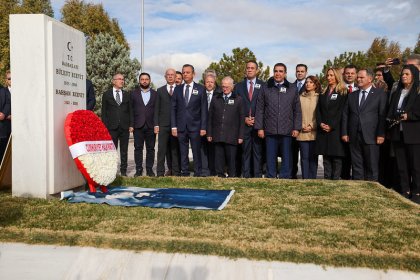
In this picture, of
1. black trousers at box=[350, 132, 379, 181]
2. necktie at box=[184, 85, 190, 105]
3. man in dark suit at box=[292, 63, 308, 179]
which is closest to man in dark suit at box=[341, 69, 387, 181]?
black trousers at box=[350, 132, 379, 181]

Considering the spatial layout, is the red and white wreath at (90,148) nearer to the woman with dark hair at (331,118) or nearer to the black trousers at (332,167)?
the woman with dark hair at (331,118)

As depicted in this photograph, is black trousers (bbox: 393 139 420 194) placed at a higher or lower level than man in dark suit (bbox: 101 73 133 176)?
lower

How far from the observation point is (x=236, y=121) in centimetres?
706

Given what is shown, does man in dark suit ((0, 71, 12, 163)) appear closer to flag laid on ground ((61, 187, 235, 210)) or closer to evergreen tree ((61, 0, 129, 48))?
flag laid on ground ((61, 187, 235, 210))

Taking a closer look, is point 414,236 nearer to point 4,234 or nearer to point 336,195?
point 336,195

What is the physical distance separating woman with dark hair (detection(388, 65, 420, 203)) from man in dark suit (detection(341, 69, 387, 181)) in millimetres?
238

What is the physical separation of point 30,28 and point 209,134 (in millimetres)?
3524

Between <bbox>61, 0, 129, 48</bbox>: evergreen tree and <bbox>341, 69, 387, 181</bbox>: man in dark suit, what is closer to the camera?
<bbox>341, 69, 387, 181</bbox>: man in dark suit

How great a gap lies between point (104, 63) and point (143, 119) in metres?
19.7

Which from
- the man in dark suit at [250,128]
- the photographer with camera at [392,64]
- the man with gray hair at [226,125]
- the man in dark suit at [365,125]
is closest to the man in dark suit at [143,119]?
the man with gray hair at [226,125]

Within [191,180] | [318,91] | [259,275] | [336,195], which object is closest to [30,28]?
[191,180]

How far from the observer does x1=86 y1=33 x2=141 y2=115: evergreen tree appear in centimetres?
2550

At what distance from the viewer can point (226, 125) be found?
276 inches

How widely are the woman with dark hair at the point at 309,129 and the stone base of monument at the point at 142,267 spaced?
14.3ft
